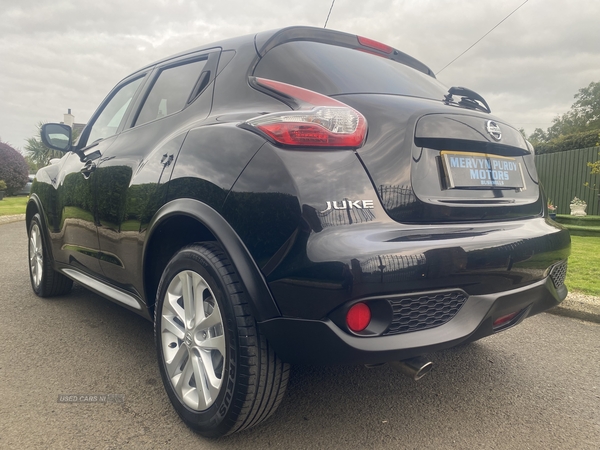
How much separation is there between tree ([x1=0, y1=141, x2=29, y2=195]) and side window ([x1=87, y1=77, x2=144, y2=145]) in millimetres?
19805

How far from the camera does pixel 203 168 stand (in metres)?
1.93

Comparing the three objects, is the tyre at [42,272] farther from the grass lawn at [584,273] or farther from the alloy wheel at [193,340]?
the grass lawn at [584,273]

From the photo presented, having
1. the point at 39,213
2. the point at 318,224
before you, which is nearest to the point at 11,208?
the point at 39,213

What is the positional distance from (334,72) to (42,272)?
3.13 m

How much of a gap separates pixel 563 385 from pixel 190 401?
186cm

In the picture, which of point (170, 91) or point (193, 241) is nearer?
point (193, 241)

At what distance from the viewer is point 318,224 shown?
1.54 m

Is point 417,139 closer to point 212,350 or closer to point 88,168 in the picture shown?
point 212,350

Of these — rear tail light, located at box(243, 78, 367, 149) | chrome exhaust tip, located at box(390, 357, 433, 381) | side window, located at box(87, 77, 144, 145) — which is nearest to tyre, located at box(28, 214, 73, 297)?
side window, located at box(87, 77, 144, 145)

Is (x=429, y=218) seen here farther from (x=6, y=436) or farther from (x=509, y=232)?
(x=6, y=436)

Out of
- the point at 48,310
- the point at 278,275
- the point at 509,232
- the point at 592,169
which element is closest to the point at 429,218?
the point at 509,232

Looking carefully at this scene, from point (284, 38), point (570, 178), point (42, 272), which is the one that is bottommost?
point (570, 178)

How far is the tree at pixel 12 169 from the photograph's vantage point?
66.3 feet

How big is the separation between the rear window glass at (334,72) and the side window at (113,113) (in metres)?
1.44
